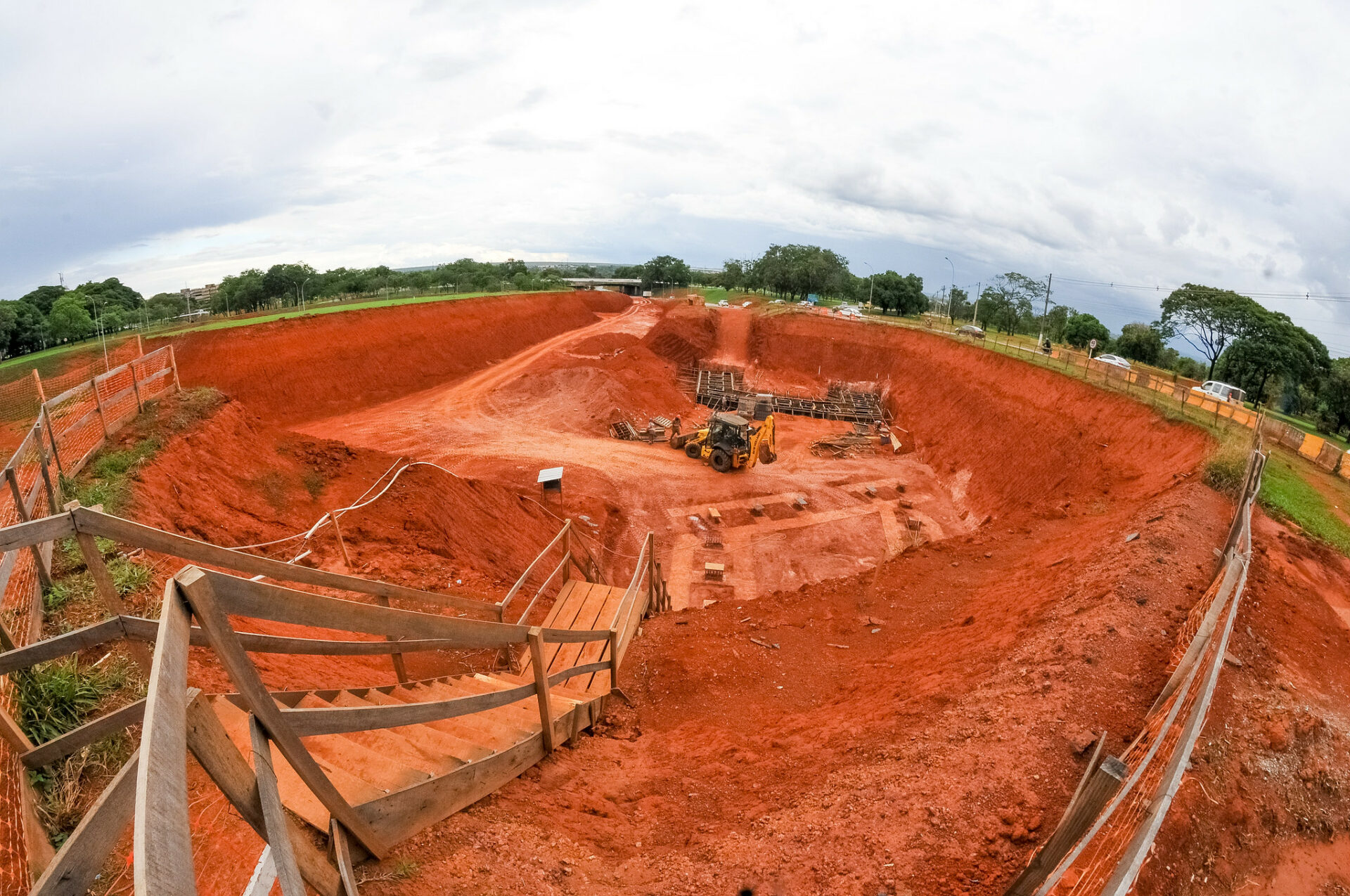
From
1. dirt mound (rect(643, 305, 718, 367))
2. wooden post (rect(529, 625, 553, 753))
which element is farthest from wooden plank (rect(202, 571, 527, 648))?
dirt mound (rect(643, 305, 718, 367))

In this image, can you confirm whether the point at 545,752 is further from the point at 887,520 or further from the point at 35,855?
the point at 887,520

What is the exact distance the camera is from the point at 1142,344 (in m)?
45.9

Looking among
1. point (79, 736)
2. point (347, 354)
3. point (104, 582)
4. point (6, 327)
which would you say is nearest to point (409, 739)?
point (79, 736)

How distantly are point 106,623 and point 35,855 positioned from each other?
55.7 inches

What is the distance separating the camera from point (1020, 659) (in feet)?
28.6

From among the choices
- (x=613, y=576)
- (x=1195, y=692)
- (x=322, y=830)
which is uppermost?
(x=322, y=830)

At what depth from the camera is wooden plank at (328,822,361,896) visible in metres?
2.98

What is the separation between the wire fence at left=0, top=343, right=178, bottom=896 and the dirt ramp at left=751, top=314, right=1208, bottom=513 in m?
20.0

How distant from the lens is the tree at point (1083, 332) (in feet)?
174

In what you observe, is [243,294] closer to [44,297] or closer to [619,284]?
[44,297]

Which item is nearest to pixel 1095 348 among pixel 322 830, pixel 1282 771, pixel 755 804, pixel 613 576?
pixel 613 576

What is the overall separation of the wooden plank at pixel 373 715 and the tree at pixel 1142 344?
55051 mm

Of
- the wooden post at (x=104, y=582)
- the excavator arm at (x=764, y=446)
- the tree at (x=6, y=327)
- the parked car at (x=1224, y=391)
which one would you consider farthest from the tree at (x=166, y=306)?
the parked car at (x=1224, y=391)

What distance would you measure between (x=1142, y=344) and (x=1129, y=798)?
51.8 metres
